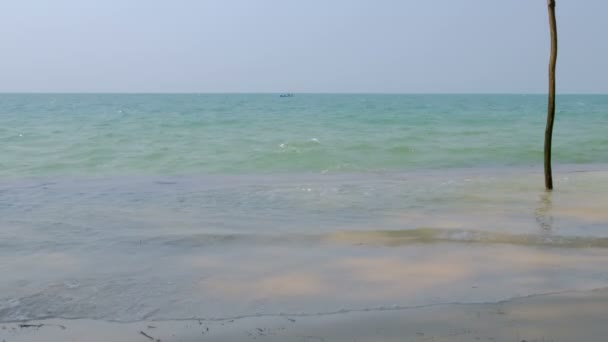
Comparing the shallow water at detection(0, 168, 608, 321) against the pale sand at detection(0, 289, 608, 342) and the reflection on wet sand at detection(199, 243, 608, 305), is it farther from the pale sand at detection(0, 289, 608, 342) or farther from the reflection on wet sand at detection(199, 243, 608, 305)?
the pale sand at detection(0, 289, 608, 342)

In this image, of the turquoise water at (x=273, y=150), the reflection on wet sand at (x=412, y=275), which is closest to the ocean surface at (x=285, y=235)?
the reflection on wet sand at (x=412, y=275)

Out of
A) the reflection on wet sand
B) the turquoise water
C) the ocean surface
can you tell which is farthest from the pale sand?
the turquoise water

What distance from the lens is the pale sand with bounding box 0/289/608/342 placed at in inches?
161

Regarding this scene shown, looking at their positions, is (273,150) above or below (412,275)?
below

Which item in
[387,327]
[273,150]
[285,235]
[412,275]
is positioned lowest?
[273,150]

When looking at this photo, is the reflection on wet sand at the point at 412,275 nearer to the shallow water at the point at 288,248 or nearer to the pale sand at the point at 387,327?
the shallow water at the point at 288,248

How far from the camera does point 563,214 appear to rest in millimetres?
8688

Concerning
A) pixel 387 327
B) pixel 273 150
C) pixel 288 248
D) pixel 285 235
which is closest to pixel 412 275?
pixel 387 327

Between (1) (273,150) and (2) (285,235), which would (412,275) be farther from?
(1) (273,150)

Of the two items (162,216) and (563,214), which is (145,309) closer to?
(162,216)

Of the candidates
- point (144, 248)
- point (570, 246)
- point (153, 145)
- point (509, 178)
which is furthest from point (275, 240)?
point (153, 145)

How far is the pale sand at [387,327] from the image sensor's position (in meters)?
4.08

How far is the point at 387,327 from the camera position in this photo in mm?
4262

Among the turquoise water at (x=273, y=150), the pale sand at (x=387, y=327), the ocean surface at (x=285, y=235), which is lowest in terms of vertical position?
the turquoise water at (x=273, y=150)
